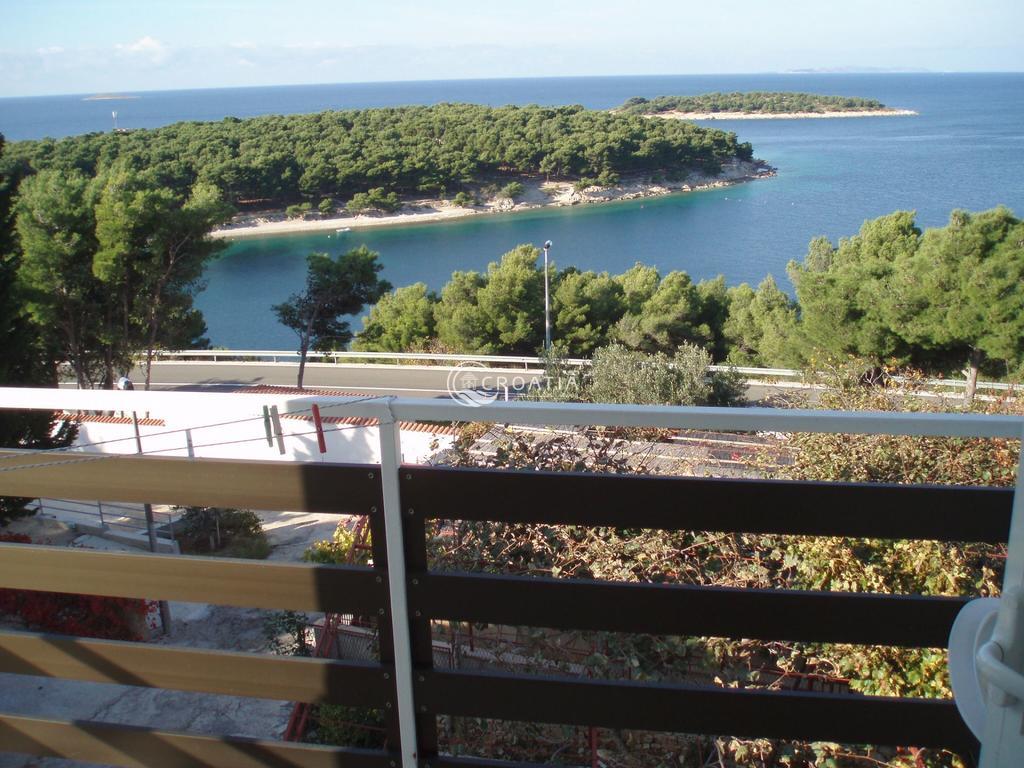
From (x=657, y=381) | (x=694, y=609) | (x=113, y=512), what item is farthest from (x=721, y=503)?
(x=657, y=381)

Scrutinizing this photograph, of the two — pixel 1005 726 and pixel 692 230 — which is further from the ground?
pixel 1005 726

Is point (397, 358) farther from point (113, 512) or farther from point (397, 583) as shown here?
point (397, 583)

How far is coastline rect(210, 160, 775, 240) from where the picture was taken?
37625mm

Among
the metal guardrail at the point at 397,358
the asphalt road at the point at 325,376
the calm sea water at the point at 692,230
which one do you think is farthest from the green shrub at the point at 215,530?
the calm sea water at the point at 692,230

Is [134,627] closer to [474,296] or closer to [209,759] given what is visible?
[209,759]

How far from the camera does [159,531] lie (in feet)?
16.1

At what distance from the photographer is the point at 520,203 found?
143ft

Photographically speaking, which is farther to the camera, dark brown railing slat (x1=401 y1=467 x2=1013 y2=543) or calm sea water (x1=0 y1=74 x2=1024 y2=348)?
calm sea water (x1=0 y1=74 x2=1024 y2=348)

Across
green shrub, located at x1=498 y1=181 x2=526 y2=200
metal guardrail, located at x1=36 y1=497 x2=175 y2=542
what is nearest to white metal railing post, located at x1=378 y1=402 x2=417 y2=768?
metal guardrail, located at x1=36 y1=497 x2=175 y2=542

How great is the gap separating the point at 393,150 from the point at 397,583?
41.5m

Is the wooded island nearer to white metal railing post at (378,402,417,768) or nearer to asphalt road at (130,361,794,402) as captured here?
asphalt road at (130,361,794,402)

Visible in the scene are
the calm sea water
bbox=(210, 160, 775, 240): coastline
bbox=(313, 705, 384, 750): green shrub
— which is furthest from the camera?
bbox=(210, 160, 775, 240): coastline

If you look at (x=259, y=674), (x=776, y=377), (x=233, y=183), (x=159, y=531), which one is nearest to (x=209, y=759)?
(x=259, y=674)

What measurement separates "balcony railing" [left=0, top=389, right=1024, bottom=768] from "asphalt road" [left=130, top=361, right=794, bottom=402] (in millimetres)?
12834
